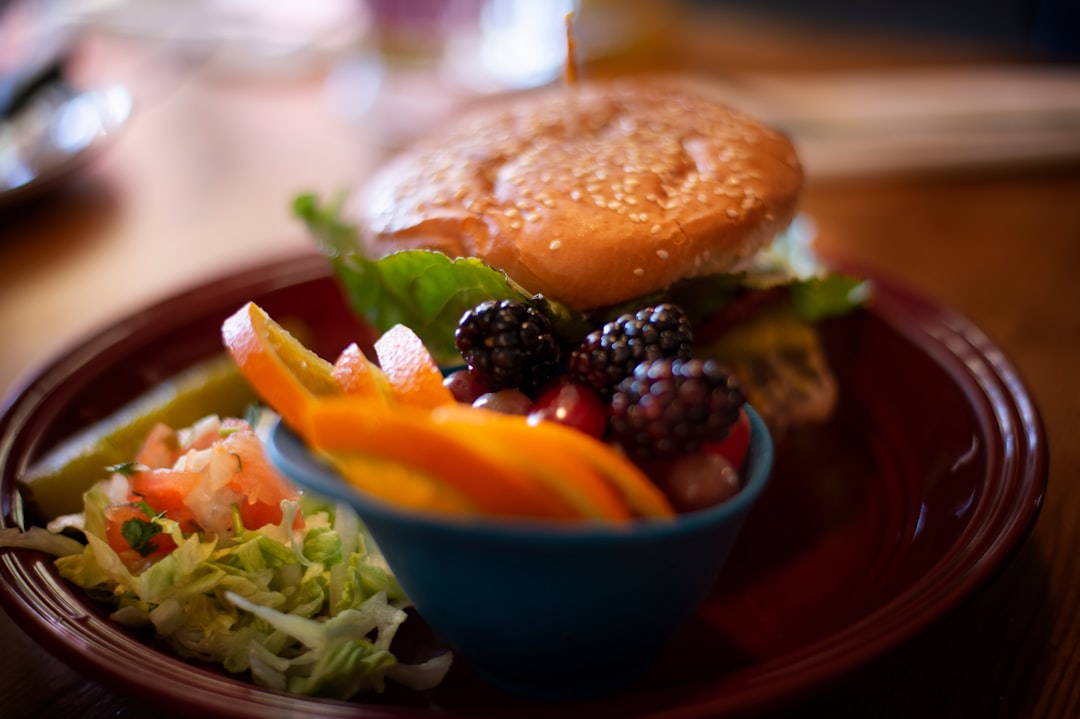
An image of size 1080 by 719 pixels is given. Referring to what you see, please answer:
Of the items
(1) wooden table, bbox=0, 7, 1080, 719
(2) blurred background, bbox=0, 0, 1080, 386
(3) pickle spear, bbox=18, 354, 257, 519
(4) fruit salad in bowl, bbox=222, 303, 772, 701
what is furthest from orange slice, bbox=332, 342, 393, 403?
(2) blurred background, bbox=0, 0, 1080, 386

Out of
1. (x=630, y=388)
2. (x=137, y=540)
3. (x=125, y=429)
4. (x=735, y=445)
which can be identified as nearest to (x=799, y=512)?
(x=735, y=445)

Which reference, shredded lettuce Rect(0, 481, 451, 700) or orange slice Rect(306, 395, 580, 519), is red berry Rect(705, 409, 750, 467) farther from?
shredded lettuce Rect(0, 481, 451, 700)

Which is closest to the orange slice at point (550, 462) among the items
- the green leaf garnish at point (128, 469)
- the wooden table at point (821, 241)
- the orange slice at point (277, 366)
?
the orange slice at point (277, 366)

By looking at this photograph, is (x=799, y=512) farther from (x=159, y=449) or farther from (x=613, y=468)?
(x=159, y=449)

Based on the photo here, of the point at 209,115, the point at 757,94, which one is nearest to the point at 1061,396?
the point at 757,94

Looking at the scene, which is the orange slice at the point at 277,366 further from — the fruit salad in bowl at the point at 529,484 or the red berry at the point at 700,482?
the red berry at the point at 700,482
